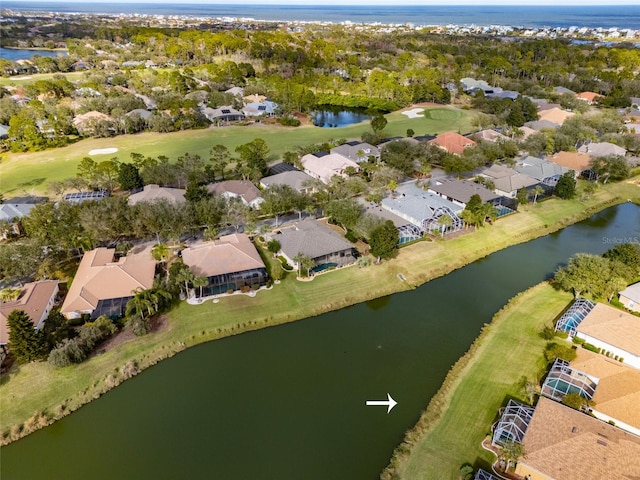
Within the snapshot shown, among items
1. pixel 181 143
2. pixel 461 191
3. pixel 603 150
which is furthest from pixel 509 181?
pixel 181 143

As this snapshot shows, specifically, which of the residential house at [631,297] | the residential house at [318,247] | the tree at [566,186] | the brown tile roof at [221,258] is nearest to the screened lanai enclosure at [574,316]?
the residential house at [631,297]

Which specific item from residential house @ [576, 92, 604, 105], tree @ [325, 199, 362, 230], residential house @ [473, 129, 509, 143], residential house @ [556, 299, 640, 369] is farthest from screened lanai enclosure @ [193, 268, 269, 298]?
residential house @ [576, 92, 604, 105]

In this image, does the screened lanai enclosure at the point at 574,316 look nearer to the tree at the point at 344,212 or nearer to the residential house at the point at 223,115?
the tree at the point at 344,212

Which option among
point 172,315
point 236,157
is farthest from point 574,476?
point 236,157

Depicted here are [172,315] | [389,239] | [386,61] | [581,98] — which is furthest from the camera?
[386,61]

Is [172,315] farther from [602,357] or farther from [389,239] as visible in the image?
[602,357]

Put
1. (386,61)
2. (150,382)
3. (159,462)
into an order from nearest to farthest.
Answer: (159,462), (150,382), (386,61)
